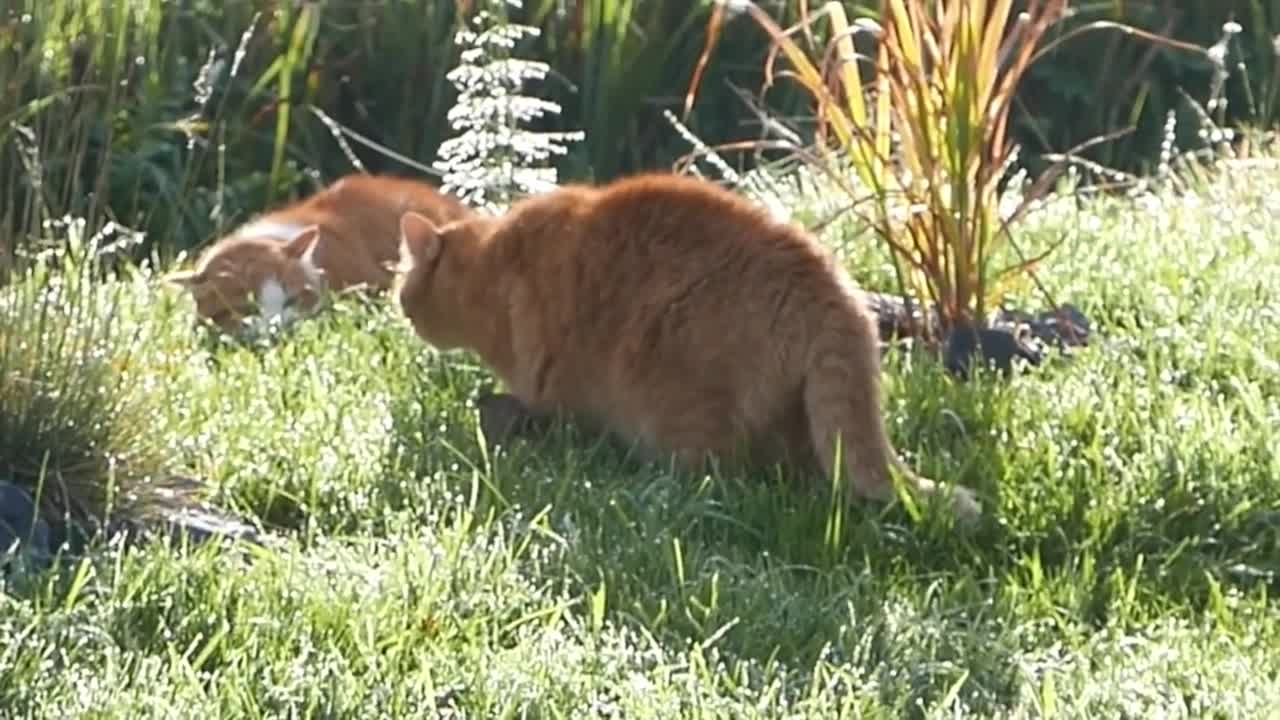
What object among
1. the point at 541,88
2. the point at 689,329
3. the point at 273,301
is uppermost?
the point at 689,329

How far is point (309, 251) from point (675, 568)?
2892mm

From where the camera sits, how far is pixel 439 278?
571 centimetres

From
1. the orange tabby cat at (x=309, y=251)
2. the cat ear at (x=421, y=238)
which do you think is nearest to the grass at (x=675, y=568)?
the cat ear at (x=421, y=238)

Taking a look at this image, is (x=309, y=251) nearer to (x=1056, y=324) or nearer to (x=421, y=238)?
(x=421, y=238)

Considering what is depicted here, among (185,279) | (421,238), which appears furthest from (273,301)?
(421,238)

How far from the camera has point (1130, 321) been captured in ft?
19.4

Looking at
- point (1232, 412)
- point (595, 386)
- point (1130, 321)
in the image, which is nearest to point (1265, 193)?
point (1130, 321)

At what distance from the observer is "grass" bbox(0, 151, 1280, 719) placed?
3.85 meters

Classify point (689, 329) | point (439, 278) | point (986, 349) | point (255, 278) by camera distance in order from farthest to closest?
point (255, 278) → point (439, 278) → point (986, 349) → point (689, 329)

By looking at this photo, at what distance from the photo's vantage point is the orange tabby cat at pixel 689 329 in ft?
15.5

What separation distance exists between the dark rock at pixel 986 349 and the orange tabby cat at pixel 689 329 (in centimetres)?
64

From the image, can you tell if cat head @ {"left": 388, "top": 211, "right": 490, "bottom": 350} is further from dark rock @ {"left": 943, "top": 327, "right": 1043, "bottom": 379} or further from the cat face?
dark rock @ {"left": 943, "top": 327, "right": 1043, "bottom": 379}

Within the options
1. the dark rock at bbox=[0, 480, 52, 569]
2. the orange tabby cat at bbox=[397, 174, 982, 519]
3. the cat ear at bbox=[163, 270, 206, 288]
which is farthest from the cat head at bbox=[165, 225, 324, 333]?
the dark rock at bbox=[0, 480, 52, 569]

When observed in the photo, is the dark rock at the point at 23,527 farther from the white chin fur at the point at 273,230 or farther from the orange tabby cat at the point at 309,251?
the white chin fur at the point at 273,230
